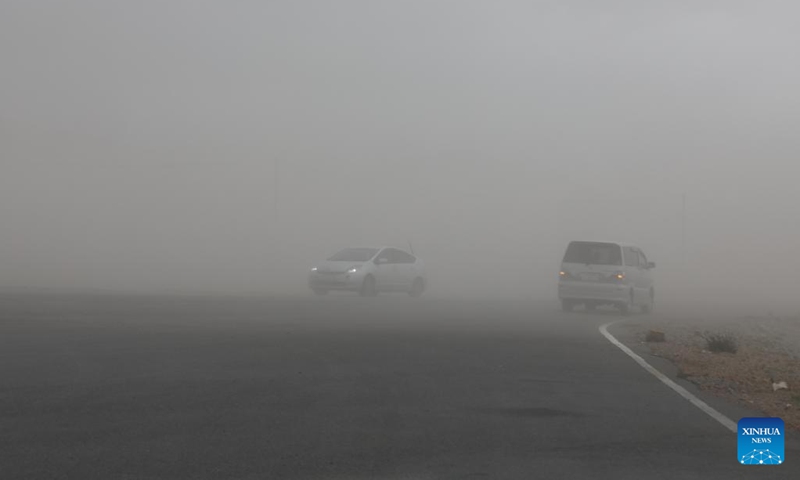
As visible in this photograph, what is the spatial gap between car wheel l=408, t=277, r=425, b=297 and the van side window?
8402 millimetres

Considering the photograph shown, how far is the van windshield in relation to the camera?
27.6 m

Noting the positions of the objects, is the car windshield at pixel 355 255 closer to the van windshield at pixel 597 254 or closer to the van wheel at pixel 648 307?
the van windshield at pixel 597 254

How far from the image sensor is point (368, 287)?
32469 millimetres

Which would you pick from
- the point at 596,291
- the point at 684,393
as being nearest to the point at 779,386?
the point at 684,393

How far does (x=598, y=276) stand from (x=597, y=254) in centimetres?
66

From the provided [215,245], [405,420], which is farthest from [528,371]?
[215,245]

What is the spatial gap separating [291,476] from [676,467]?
8.39 ft

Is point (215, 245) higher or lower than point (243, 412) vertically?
higher

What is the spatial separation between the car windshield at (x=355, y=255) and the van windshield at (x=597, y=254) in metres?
7.43

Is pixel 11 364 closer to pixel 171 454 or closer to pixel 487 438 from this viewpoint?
pixel 171 454

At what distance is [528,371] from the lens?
474 inches

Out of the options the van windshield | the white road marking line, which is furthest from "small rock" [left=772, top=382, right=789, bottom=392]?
the van windshield

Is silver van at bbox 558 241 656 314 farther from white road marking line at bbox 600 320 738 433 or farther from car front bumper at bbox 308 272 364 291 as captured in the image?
white road marking line at bbox 600 320 738 433

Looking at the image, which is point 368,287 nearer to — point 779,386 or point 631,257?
point 631,257
